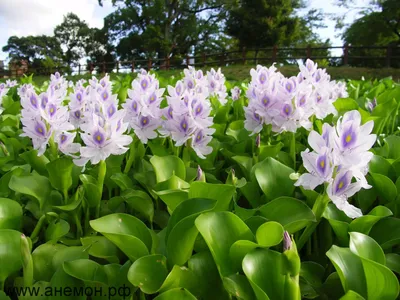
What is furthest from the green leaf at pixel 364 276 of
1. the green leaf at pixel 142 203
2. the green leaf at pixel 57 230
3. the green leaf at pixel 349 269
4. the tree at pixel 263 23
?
the tree at pixel 263 23

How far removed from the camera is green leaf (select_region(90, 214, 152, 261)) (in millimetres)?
946

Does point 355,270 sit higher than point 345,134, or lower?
lower

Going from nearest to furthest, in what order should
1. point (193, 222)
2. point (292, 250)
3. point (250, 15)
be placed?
point (292, 250) < point (193, 222) < point (250, 15)

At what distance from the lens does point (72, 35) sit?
187 feet

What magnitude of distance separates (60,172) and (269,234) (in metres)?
0.81

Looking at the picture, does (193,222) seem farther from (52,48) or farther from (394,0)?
(52,48)

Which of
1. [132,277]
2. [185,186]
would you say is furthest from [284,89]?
[132,277]

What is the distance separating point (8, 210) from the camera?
1225mm

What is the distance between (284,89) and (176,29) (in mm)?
34602

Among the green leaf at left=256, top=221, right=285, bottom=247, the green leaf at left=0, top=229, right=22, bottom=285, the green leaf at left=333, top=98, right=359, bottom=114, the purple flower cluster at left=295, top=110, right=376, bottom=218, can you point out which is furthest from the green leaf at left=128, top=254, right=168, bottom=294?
the green leaf at left=333, top=98, right=359, bottom=114

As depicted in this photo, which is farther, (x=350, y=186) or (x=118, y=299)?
(x=350, y=186)

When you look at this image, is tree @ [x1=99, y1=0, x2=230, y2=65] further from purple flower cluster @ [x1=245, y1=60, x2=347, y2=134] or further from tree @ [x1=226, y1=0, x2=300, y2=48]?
purple flower cluster @ [x1=245, y1=60, x2=347, y2=134]

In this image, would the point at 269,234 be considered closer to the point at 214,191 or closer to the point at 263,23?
the point at 214,191

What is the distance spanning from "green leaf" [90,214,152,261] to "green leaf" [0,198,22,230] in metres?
0.37
